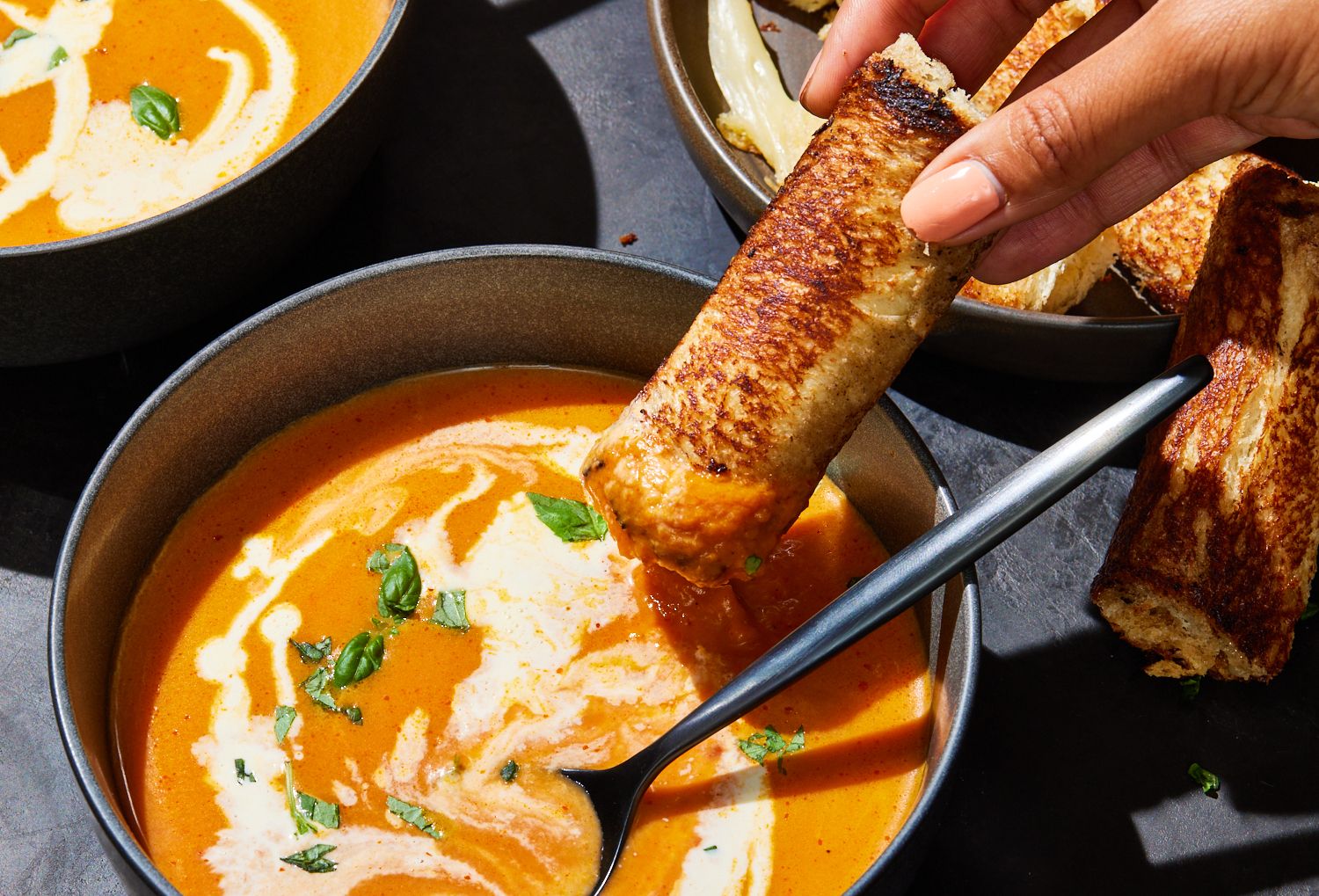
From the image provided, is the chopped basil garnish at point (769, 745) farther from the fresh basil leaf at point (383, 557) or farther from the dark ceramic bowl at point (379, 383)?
the fresh basil leaf at point (383, 557)

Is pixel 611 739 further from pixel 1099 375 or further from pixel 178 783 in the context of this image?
pixel 1099 375

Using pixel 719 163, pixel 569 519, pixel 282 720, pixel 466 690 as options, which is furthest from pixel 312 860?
pixel 719 163

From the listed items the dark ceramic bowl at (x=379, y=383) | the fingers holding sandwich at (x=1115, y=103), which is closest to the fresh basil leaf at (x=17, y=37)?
the dark ceramic bowl at (x=379, y=383)

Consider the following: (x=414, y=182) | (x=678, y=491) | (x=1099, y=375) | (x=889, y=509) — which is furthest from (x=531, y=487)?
(x=1099, y=375)

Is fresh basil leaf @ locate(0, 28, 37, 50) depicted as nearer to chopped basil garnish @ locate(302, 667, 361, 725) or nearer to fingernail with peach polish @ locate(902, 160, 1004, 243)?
chopped basil garnish @ locate(302, 667, 361, 725)

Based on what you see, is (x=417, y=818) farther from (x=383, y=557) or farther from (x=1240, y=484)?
(x=1240, y=484)
